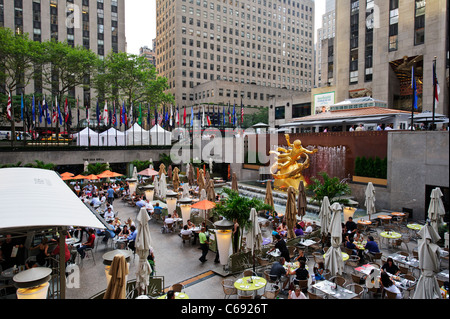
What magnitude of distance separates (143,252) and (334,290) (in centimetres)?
Result: 566

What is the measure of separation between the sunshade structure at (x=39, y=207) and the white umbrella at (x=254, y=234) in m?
5.29

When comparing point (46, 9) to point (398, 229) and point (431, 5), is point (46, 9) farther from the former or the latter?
point (398, 229)

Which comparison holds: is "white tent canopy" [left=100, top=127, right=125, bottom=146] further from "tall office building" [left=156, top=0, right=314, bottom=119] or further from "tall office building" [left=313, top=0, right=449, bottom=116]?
"tall office building" [left=156, top=0, right=314, bottom=119]

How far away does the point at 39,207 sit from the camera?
7.52m

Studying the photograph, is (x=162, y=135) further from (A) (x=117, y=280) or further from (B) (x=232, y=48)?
(B) (x=232, y=48)

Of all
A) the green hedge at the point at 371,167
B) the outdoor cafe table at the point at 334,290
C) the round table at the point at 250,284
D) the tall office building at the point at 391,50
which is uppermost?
the tall office building at the point at 391,50

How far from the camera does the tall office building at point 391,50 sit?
103ft

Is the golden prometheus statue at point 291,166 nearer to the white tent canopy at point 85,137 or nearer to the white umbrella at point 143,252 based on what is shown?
the white umbrella at point 143,252

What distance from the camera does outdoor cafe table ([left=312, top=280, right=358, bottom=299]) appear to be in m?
8.29

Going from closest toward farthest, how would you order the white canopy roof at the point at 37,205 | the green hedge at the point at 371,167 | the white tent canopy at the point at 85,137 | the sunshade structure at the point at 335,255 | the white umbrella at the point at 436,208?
the white canopy roof at the point at 37,205, the sunshade structure at the point at 335,255, the white umbrella at the point at 436,208, the green hedge at the point at 371,167, the white tent canopy at the point at 85,137

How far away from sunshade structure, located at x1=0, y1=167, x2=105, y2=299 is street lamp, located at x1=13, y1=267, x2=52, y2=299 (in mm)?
496

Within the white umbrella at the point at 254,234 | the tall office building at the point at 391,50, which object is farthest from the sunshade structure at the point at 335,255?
the tall office building at the point at 391,50
